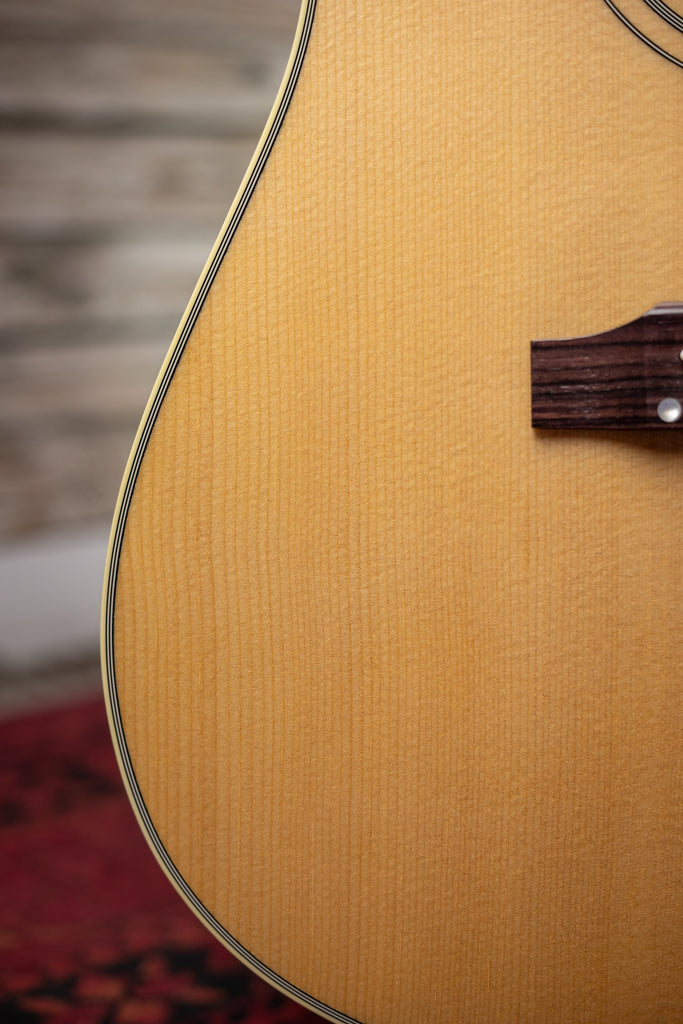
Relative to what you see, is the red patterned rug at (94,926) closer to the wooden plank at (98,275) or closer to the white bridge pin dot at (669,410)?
the white bridge pin dot at (669,410)

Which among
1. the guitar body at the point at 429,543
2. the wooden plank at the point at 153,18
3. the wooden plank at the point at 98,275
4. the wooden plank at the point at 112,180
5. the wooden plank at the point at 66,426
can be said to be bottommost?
the guitar body at the point at 429,543

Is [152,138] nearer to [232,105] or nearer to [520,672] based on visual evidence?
[232,105]

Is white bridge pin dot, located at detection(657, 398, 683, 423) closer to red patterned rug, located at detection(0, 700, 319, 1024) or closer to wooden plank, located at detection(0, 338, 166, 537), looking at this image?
red patterned rug, located at detection(0, 700, 319, 1024)

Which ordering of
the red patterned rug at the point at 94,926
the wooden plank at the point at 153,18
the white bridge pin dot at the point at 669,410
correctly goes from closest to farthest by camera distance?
the white bridge pin dot at the point at 669,410
the red patterned rug at the point at 94,926
the wooden plank at the point at 153,18

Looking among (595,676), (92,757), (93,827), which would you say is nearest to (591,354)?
(595,676)

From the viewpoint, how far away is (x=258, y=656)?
463mm

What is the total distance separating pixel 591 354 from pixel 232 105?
126cm

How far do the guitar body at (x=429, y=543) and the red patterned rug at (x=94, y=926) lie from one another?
29 cm

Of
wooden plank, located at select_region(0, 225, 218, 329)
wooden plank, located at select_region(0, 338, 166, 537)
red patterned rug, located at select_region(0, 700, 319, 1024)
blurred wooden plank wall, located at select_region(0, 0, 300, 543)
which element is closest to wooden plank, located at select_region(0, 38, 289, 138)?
blurred wooden plank wall, located at select_region(0, 0, 300, 543)

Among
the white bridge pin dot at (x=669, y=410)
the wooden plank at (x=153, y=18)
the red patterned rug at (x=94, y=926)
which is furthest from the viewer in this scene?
the wooden plank at (x=153, y=18)

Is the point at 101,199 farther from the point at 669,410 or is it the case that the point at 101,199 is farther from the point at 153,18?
the point at 669,410

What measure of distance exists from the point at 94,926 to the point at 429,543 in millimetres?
587

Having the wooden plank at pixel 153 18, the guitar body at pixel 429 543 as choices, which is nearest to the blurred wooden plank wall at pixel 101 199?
the wooden plank at pixel 153 18

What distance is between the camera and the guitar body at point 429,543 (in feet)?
1.47
